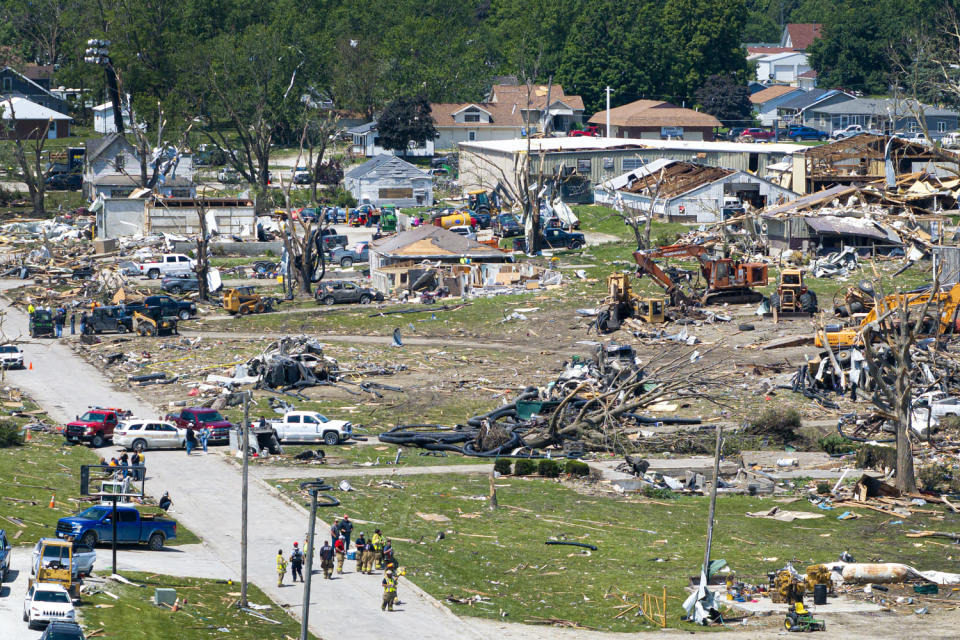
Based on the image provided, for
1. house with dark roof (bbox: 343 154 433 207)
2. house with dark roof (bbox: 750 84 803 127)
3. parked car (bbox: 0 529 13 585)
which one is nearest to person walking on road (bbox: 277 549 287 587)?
parked car (bbox: 0 529 13 585)

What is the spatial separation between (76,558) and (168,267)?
48.9 meters

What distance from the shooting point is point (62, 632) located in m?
22.3

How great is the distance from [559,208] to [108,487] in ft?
178

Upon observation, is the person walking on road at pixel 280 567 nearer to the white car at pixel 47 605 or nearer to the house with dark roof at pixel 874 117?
the white car at pixel 47 605

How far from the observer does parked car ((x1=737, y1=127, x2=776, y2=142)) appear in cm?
12507

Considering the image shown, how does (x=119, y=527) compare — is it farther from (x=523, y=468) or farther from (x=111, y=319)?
(x=111, y=319)

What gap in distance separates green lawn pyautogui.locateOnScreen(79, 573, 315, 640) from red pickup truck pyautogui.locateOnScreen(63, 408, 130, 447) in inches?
566

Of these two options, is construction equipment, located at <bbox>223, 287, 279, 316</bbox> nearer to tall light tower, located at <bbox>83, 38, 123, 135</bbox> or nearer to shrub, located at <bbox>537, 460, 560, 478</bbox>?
shrub, located at <bbox>537, 460, 560, 478</bbox>

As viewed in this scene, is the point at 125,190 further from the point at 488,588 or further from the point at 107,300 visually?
the point at 488,588

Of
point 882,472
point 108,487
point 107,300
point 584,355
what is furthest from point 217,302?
point 882,472

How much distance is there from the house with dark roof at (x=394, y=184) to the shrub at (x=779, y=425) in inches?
2259

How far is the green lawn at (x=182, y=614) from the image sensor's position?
25261mm

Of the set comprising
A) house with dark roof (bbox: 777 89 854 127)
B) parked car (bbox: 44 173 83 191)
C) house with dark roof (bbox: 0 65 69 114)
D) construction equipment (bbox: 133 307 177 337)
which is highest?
house with dark roof (bbox: 0 65 69 114)

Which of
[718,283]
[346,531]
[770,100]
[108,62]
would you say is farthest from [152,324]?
[770,100]
